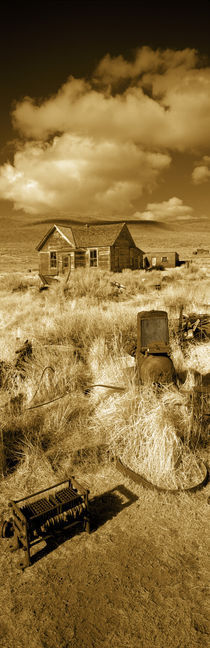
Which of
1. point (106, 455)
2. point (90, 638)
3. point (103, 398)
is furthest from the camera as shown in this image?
point (103, 398)

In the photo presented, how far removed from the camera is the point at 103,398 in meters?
4.98

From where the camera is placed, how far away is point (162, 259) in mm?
34375

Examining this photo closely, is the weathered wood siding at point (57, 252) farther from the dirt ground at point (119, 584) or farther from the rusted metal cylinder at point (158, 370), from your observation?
the dirt ground at point (119, 584)

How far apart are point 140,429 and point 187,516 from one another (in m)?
1.11

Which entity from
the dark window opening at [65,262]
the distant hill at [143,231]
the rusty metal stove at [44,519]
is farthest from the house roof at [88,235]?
the distant hill at [143,231]

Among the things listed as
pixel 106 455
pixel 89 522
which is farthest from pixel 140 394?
pixel 89 522

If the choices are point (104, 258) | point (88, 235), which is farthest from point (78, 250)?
point (88, 235)

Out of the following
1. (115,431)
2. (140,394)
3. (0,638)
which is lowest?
(0,638)

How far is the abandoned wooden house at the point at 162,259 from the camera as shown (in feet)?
109

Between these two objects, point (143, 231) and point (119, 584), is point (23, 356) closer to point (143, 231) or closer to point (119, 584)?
point (119, 584)

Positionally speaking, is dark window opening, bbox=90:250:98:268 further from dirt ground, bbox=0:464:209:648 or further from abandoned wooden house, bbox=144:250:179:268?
dirt ground, bbox=0:464:209:648

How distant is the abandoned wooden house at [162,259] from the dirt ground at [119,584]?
1211 inches

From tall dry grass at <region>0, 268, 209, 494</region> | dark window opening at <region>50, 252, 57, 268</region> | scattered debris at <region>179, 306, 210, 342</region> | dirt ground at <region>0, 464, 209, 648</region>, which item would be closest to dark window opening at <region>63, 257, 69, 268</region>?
dark window opening at <region>50, 252, 57, 268</region>

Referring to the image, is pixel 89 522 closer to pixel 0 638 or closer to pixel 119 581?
pixel 119 581
